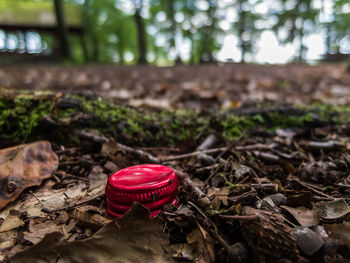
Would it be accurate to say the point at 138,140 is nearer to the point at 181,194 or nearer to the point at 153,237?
the point at 181,194

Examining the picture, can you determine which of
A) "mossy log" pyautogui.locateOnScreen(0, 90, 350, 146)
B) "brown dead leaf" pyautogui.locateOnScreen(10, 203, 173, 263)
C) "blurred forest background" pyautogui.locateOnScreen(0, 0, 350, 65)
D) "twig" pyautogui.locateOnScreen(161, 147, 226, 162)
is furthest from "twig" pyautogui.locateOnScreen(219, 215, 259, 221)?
"blurred forest background" pyautogui.locateOnScreen(0, 0, 350, 65)

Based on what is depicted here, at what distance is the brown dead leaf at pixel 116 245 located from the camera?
831 millimetres

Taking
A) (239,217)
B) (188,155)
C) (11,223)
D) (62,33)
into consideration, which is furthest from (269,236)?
(62,33)

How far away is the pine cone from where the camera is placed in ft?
2.65

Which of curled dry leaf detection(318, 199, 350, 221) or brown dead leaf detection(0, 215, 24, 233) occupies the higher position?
curled dry leaf detection(318, 199, 350, 221)

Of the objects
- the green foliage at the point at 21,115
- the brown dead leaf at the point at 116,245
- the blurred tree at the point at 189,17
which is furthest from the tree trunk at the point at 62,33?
the brown dead leaf at the point at 116,245

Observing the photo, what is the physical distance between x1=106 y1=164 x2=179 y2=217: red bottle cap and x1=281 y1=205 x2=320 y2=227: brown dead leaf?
1.64ft

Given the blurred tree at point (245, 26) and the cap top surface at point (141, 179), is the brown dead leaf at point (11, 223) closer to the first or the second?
the cap top surface at point (141, 179)

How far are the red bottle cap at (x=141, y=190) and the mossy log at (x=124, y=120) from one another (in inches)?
26.5

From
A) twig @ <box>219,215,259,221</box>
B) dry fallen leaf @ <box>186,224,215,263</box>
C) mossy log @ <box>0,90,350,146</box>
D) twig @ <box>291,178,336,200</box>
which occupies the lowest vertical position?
dry fallen leaf @ <box>186,224,215,263</box>

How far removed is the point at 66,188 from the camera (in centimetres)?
131

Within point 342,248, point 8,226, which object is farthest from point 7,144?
point 342,248

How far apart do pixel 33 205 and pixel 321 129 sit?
2013 millimetres

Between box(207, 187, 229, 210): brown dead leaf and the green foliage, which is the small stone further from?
the green foliage
